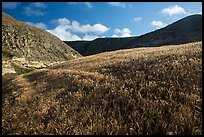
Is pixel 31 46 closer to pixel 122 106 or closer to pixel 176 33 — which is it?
pixel 176 33

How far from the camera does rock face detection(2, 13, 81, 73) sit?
8821cm

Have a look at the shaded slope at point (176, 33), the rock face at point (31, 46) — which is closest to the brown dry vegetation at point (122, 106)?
the rock face at point (31, 46)

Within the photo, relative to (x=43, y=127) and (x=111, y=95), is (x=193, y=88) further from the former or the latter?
(x=43, y=127)

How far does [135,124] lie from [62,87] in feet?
25.9

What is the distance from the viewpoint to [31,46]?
99.8m

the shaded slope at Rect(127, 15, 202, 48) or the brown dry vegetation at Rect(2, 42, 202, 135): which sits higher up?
the shaded slope at Rect(127, 15, 202, 48)

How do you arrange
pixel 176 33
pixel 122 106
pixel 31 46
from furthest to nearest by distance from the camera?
pixel 176 33, pixel 31 46, pixel 122 106

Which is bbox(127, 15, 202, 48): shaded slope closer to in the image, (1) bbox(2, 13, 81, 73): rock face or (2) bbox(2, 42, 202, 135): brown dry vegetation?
(1) bbox(2, 13, 81, 73): rock face

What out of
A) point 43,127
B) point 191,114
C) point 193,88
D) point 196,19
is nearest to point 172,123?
point 191,114

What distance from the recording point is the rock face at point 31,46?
8821 centimetres

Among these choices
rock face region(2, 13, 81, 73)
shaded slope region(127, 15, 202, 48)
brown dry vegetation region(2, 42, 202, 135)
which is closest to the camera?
brown dry vegetation region(2, 42, 202, 135)

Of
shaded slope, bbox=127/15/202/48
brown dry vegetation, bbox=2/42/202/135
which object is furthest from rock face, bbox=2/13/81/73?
brown dry vegetation, bbox=2/42/202/135

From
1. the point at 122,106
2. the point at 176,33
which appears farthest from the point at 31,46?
the point at 122,106

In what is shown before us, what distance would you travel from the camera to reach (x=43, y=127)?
1045cm
